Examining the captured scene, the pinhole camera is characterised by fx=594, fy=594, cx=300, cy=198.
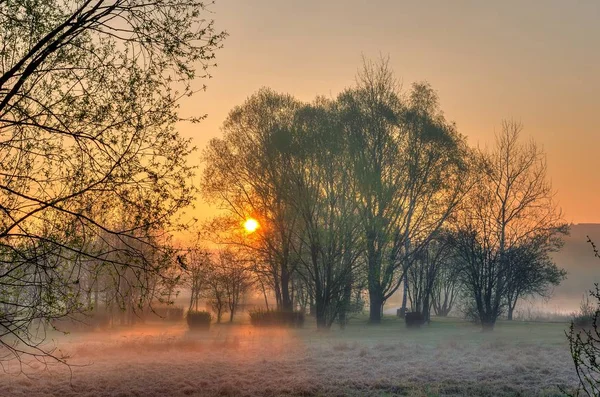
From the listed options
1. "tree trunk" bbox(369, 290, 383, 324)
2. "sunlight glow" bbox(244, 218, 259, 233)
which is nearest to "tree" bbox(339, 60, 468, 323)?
"tree trunk" bbox(369, 290, 383, 324)

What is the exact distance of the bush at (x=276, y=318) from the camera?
34.0 meters

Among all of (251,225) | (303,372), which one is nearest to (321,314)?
(251,225)

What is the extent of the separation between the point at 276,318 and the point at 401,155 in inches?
474

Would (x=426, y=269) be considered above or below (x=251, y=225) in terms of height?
below

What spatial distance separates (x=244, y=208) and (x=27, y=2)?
993 inches

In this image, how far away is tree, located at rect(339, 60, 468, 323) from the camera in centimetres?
3416

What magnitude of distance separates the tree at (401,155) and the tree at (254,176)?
4.27 metres

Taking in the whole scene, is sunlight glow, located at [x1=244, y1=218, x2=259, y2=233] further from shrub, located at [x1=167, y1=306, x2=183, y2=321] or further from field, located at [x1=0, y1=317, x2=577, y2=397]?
field, located at [x1=0, y1=317, x2=577, y2=397]

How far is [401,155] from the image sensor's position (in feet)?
116

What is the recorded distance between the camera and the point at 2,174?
8422 mm

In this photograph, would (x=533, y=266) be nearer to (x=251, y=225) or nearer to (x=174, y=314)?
(x=251, y=225)

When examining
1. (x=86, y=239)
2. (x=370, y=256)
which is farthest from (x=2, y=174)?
(x=370, y=256)

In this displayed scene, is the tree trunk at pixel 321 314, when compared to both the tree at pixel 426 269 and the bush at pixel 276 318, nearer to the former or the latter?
the bush at pixel 276 318

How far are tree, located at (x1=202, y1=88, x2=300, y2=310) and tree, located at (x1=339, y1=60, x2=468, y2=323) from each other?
14.0ft
